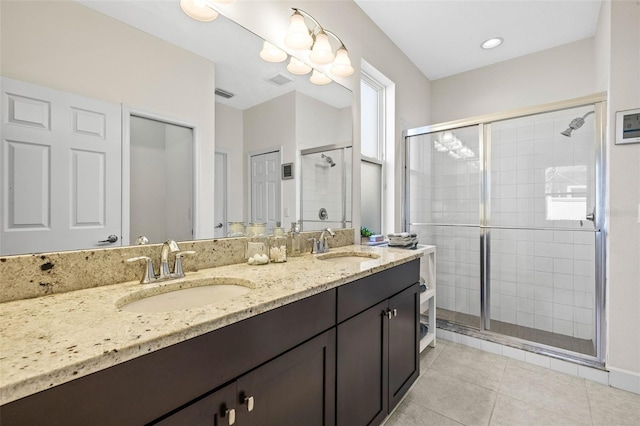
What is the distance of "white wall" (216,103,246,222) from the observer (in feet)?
4.49

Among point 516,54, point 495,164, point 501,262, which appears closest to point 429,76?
point 516,54

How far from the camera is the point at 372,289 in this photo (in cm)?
130

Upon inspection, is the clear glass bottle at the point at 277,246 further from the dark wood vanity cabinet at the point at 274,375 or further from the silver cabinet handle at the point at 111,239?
the silver cabinet handle at the point at 111,239

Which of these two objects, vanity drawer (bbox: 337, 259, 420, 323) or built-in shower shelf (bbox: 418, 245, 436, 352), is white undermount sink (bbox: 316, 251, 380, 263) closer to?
vanity drawer (bbox: 337, 259, 420, 323)

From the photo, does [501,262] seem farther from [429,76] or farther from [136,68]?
[136,68]

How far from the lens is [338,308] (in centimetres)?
110

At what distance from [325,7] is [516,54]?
2203 mm

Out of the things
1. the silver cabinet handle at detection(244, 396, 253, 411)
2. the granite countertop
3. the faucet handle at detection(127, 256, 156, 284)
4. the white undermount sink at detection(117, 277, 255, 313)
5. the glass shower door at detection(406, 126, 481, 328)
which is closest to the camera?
the granite countertop

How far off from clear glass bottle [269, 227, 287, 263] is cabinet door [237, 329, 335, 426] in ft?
1.60

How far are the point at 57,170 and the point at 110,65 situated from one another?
1.32ft

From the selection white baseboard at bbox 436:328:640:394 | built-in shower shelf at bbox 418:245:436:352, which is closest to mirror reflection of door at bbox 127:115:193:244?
built-in shower shelf at bbox 418:245:436:352

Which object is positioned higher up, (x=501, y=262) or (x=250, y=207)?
(x=250, y=207)

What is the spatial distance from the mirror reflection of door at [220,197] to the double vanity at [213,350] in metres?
0.19

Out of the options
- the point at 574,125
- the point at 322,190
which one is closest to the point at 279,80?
the point at 322,190
